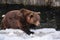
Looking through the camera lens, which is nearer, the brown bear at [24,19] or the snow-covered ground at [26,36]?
the snow-covered ground at [26,36]

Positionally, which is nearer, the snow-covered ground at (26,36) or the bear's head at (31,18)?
the snow-covered ground at (26,36)

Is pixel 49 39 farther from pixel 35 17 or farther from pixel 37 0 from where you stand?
pixel 37 0

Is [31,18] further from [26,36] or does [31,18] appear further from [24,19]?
[26,36]

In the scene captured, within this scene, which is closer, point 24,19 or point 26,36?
point 26,36

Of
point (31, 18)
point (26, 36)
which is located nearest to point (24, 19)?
point (31, 18)

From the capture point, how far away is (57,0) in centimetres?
756

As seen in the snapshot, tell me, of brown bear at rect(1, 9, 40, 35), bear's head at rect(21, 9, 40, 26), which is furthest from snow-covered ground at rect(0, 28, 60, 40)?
bear's head at rect(21, 9, 40, 26)

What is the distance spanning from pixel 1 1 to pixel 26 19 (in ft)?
4.93

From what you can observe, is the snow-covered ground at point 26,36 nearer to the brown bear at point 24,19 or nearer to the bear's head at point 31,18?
the brown bear at point 24,19

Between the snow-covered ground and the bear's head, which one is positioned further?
the bear's head

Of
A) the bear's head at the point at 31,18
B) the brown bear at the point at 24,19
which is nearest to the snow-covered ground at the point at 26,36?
the brown bear at the point at 24,19

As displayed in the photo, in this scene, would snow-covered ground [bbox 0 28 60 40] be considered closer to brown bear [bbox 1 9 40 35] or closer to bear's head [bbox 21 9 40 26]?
brown bear [bbox 1 9 40 35]

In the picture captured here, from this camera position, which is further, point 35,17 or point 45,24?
point 45,24

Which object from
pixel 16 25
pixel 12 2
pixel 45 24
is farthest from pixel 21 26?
pixel 45 24
